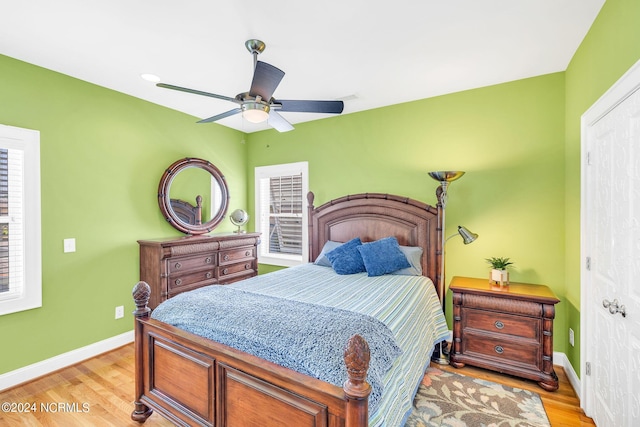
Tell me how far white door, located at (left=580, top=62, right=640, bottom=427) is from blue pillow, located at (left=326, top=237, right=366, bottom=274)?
70.7 inches

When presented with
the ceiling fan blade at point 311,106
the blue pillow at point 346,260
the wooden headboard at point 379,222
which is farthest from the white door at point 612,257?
the blue pillow at point 346,260

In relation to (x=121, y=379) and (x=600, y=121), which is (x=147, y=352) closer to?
(x=121, y=379)

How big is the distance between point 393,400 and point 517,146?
105 inches

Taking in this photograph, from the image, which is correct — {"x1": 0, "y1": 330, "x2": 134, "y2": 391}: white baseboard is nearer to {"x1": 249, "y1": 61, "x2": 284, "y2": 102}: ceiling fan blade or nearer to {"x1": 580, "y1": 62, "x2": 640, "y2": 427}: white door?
{"x1": 249, "y1": 61, "x2": 284, "y2": 102}: ceiling fan blade

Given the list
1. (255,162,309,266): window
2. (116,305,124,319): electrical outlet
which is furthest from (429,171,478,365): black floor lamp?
(116,305,124,319): electrical outlet

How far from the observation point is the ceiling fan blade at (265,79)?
5.96 feet

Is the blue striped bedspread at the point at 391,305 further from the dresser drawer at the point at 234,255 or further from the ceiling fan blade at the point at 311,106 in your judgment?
the ceiling fan blade at the point at 311,106

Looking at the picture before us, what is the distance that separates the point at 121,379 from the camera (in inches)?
101

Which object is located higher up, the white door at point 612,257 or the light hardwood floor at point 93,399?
the white door at point 612,257

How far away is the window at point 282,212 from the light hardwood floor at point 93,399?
2.30 meters

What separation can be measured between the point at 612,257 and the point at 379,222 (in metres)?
2.04

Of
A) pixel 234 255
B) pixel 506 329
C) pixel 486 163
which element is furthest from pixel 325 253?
pixel 486 163

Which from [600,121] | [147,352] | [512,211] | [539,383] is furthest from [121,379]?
[600,121]

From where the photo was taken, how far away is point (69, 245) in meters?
2.81
